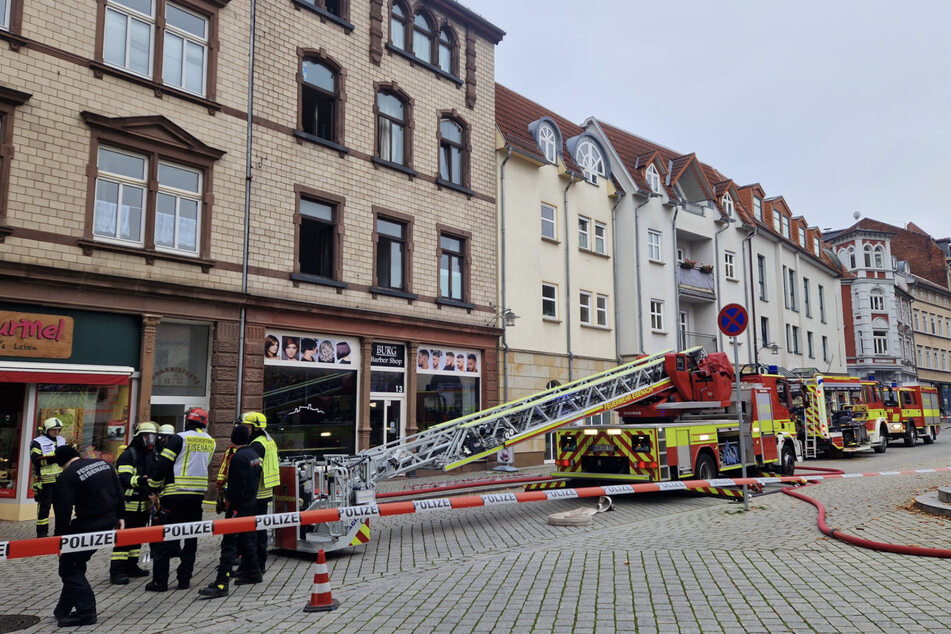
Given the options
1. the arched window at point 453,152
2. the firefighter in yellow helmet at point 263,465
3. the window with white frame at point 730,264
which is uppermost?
the arched window at point 453,152

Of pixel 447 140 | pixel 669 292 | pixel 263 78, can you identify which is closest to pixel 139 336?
pixel 263 78

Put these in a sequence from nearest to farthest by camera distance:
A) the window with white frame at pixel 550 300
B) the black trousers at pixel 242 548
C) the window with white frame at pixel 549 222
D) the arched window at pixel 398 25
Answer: the black trousers at pixel 242 548 → the arched window at pixel 398 25 → the window with white frame at pixel 550 300 → the window with white frame at pixel 549 222

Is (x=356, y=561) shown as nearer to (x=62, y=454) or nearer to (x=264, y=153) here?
(x=62, y=454)

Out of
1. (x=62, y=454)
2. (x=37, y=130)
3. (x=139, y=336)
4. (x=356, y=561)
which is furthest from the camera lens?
(x=139, y=336)

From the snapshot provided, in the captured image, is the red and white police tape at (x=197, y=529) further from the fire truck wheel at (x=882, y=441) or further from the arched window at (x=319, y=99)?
the fire truck wheel at (x=882, y=441)

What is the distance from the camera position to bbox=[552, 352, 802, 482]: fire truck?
13.3 meters

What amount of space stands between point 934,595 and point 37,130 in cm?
1406

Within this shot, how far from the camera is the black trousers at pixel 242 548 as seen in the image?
7.38m

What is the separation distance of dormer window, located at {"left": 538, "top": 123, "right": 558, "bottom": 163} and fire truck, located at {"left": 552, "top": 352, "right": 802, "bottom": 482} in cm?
1041

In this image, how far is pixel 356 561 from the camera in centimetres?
863

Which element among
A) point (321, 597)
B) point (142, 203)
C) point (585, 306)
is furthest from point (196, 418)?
point (585, 306)

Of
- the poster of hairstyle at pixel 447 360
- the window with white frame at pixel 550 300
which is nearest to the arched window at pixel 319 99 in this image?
the poster of hairstyle at pixel 447 360

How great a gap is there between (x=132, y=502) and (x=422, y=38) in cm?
1599

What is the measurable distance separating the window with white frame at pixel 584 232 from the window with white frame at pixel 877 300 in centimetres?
4336
